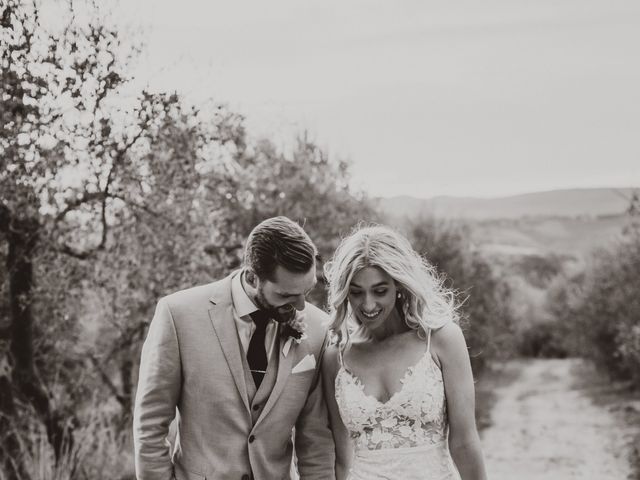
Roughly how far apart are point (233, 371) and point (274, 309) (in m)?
0.34

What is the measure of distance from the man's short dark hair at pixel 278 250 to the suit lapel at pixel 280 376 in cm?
43

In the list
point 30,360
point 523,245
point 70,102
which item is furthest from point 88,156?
point 523,245

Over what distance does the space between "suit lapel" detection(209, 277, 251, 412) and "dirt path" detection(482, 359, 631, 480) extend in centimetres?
1032

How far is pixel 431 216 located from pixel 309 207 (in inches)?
390

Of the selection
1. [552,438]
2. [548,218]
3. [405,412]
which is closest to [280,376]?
[405,412]

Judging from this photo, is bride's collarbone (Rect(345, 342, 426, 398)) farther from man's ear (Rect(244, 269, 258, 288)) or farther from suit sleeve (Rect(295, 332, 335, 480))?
man's ear (Rect(244, 269, 258, 288))

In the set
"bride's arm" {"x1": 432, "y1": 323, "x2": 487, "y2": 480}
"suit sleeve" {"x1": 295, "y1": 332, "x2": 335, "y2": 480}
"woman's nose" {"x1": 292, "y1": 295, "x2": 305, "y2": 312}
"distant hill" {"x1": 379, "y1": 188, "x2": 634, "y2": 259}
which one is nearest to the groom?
"woman's nose" {"x1": 292, "y1": 295, "x2": 305, "y2": 312}

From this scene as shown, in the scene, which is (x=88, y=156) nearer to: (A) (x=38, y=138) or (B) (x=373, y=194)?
(A) (x=38, y=138)

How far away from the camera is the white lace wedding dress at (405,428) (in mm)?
4082

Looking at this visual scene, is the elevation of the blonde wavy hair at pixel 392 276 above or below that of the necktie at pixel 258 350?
above

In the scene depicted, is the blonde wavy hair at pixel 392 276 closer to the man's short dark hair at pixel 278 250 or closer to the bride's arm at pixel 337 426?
the bride's arm at pixel 337 426

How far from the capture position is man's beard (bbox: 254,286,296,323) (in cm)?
380

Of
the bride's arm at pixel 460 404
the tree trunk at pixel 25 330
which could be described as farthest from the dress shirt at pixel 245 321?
the tree trunk at pixel 25 330

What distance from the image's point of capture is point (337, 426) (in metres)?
4.34
